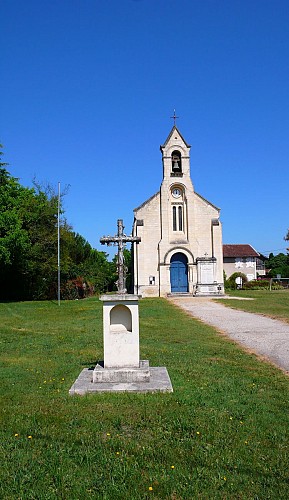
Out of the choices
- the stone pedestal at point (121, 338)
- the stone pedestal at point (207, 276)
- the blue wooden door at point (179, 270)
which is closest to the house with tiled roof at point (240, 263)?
the blue wooden door at point (179, 270)

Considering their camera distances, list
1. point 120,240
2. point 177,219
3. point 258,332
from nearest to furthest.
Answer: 1. point 120,240
2. point 258,332
3. point 177,219

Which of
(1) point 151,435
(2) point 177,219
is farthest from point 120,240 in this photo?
Answer: (2) point 177,219

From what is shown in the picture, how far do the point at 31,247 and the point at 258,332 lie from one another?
75.0ft

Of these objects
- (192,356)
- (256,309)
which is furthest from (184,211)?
(192,356)

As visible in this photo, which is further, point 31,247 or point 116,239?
point 31,247

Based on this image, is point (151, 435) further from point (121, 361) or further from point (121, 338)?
point (121, 338)

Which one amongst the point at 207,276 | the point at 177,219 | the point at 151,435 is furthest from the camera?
the point at 177,219

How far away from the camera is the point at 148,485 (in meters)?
3.89

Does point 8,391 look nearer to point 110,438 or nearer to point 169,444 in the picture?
point 110,438

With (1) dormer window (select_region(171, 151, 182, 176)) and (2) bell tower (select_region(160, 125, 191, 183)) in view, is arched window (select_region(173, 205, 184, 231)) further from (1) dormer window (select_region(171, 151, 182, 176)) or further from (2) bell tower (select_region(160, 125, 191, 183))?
(1) dormer window (select_region(171, 151, 182, 176))

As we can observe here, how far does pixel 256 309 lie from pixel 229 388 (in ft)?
56.0

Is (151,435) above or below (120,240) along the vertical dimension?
below

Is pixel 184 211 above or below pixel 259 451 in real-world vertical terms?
above

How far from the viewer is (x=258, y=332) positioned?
14469 mm
